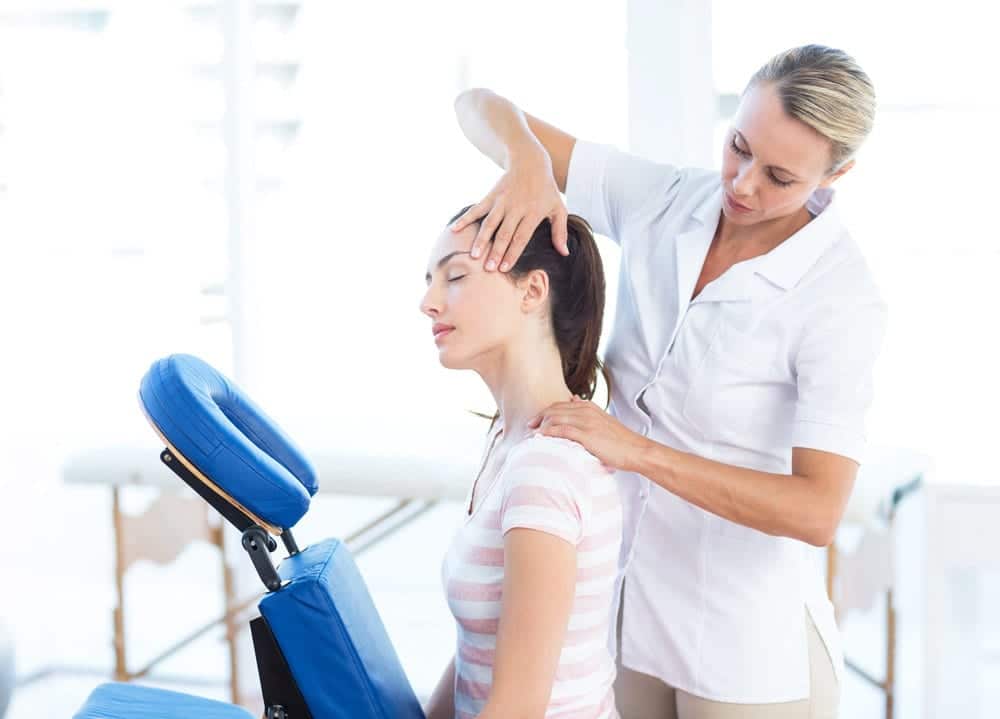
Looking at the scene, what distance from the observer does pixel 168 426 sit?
1.04 metres

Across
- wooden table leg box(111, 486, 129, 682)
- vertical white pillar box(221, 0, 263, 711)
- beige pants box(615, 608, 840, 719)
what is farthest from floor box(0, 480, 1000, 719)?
beige pants box(615, 608, 840, 719)

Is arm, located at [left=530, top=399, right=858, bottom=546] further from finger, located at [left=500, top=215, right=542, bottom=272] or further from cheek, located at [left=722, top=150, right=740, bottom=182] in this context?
cheek, located at [left=722, top=150, right=740, bottom=182]

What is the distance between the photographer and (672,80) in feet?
8.41

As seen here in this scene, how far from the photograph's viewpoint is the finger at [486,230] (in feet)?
4.22

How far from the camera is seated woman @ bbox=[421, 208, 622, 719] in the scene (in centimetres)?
109

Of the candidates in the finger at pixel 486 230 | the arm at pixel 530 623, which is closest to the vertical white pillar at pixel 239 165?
the finger at pixel 486 230

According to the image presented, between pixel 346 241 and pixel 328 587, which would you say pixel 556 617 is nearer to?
pixel 328 587

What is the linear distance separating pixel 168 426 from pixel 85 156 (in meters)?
2.33

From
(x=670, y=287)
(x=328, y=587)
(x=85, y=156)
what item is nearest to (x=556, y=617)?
(x=328, y=587)

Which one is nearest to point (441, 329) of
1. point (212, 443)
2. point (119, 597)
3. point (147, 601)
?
point (212, 443)

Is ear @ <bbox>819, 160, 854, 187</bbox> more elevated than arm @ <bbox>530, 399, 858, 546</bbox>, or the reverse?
ear @ <bbox>819, 160, 854, 187</bbox>

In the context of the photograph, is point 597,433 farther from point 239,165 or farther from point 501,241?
point 239,165

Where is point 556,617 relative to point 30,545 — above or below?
above

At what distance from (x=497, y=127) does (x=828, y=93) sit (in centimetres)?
47
